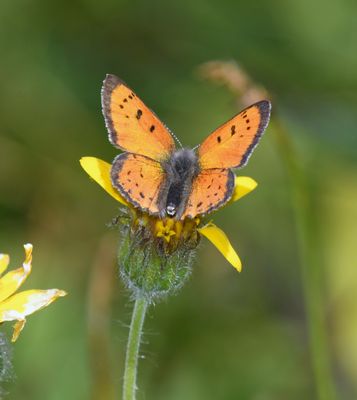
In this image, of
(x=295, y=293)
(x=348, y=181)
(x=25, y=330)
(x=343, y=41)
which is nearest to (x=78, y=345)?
(x=25, y=330)

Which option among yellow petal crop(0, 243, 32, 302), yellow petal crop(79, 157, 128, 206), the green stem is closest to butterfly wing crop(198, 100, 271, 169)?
yellow petal crop(79, 157, 128, 206)

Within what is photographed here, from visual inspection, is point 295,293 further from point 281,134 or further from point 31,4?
point 31,4

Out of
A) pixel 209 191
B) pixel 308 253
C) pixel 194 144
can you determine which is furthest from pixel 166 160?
pixel 194 144

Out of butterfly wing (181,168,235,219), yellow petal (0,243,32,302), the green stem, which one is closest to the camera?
yellow petal (0,243,32,302)

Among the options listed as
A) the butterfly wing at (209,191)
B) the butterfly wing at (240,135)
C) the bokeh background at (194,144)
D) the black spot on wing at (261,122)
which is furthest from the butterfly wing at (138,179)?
the bokeh background at (194,144)

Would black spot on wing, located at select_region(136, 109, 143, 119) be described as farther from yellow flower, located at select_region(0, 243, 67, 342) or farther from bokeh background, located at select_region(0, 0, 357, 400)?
bokeh background, located at select_region(0, 0, 357, 400)

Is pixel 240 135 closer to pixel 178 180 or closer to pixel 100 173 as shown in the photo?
pixel 178 180
